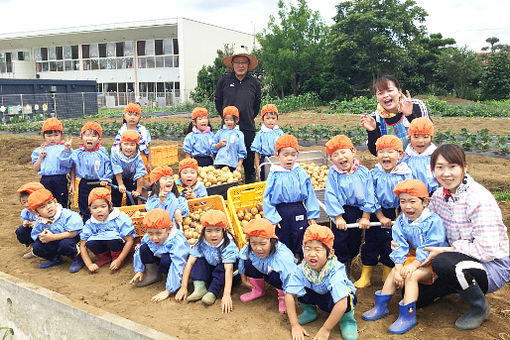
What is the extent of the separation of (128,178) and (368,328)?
3579 millimetres

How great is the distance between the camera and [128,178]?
5453 mm

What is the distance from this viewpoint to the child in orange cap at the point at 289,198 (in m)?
4.07

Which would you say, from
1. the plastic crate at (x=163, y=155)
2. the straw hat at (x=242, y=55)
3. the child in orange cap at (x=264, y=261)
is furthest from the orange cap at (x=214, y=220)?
the plastic crate at (x=163, y=155)

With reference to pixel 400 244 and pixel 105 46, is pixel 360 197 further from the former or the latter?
pixel 105 46

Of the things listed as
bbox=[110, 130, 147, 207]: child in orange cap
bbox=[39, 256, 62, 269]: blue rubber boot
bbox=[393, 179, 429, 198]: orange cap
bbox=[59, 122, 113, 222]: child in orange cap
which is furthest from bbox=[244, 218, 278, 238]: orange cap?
bbox=[39, 256, 62, 269]: blue rubber boot

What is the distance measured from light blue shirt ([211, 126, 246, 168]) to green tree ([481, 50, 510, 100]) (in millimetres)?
28128

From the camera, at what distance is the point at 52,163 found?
17.8ft

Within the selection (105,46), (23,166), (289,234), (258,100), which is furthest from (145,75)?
(289,234)

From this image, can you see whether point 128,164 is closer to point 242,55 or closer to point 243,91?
point 243,91

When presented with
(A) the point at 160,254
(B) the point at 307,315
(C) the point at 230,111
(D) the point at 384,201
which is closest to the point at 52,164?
(A) the point at 160,254

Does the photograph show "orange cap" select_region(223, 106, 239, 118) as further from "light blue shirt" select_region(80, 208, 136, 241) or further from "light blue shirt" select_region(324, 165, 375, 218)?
"light blue shirt" select_region(324, 165, 375, 218)

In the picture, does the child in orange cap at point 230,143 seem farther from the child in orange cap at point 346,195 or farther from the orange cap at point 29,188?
the orange cap at point 29,188

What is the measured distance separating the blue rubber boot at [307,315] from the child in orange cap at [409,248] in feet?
1.36

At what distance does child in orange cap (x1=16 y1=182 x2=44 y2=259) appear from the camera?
15.1 feet
